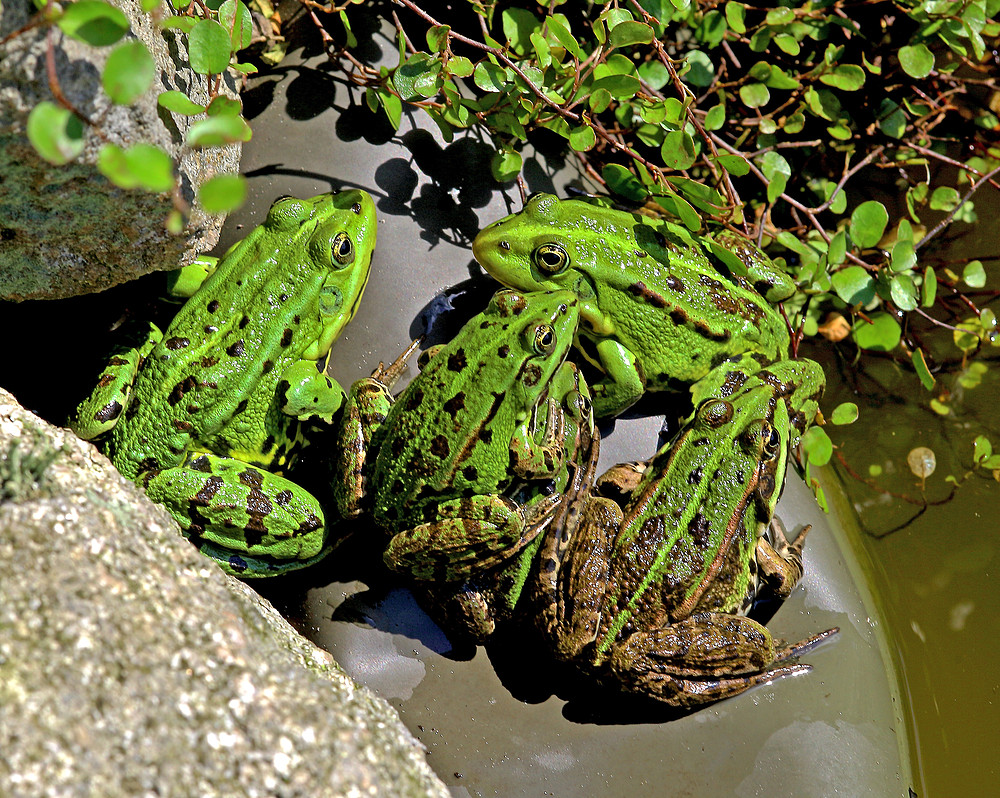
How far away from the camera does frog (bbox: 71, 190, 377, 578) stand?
197 cm

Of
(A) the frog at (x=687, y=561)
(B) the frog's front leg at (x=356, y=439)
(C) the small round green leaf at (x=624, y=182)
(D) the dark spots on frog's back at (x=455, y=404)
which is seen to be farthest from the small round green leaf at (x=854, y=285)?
(B) the frog's front leg at (x=356, y=439)

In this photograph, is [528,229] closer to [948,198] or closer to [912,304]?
[912,304]

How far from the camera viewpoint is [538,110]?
2049mm

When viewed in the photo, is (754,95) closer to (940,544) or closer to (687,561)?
(687,561)

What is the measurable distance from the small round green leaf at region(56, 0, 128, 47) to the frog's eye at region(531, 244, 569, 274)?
1277 mm


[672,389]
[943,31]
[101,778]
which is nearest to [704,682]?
[672,389]

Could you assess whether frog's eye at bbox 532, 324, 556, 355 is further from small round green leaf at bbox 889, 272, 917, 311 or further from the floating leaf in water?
the floating leaf in water

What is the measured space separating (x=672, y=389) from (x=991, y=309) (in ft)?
4.22

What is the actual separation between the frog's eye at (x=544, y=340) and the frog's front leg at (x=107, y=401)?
1.10 metres

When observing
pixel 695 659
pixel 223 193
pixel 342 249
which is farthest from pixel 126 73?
pixel 695 659

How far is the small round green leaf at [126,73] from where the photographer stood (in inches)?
41.6

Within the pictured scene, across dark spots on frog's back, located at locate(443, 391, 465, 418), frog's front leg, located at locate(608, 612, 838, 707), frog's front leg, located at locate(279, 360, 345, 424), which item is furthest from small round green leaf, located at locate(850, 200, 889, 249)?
frog's front leg, located at locate(279, 360, 345, 424)

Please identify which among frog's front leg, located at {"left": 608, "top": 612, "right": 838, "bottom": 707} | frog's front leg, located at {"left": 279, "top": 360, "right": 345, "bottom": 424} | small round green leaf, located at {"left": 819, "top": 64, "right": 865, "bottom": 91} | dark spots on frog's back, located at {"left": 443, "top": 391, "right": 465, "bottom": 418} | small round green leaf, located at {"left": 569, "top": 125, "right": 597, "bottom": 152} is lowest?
frog's front leg, located at {"left": 608, "top": 612, "right": 838, "bottom": 707}

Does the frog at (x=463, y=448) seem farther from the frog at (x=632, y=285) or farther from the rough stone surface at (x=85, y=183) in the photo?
the rough stone surface at (x=85, y=183)
